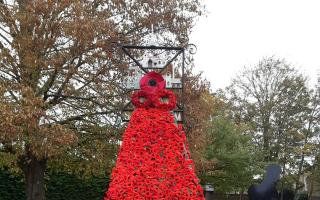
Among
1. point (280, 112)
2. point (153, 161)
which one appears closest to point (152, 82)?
point (153, 161)

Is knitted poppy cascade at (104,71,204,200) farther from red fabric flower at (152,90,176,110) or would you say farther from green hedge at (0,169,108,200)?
green hedge at (0,169,108,200)

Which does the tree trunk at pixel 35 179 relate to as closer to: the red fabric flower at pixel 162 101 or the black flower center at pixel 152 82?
the black flower center at pixel 152 82

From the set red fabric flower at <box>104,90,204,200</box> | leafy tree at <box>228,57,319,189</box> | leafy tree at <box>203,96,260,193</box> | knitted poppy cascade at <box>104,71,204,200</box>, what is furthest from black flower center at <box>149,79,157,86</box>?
leafy tree at <box>228,57,319,189</box>

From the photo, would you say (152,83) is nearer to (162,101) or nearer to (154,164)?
(162,101)

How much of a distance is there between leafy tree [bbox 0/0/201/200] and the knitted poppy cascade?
364 cm

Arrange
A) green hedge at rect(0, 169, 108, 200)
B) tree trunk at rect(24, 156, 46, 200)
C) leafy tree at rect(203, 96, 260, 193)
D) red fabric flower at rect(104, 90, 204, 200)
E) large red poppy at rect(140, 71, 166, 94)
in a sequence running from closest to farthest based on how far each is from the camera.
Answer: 1. red fabric flower at rect(104, 90, 204, 200)
2. large red poppy at rect(140, 71, 166, 94)
3. tree trunk at rect(24, 156, 46, 200)
4. green hedge at rect(0, 169, 108, 200)
5. leafy tree at rect(203, 96, 260, 193)

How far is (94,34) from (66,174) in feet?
30.3

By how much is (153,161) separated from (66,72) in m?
5.90

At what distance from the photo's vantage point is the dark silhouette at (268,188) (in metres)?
5.04

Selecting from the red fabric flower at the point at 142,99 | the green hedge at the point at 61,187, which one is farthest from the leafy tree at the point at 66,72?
the green hedge at the point at 61,187

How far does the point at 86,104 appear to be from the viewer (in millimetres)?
12852

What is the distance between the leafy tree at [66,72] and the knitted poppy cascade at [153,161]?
11.9ft

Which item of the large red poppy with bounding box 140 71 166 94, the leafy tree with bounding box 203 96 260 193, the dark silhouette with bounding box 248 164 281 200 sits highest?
the leafy tree with bounding box 203 96 260 193

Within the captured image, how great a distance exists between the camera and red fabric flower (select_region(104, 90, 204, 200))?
6438 millimetres
